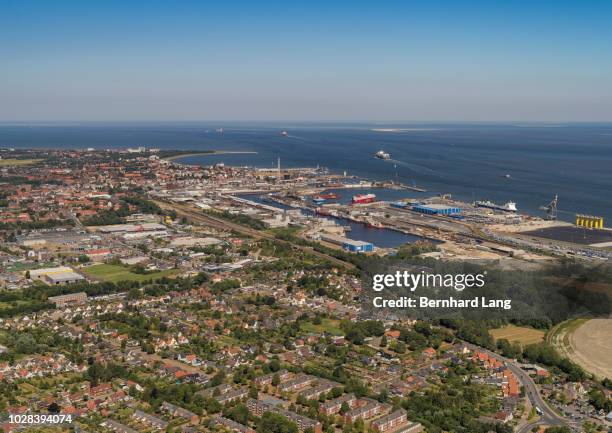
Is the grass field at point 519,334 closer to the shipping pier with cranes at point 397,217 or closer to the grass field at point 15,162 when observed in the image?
the shipping pier with cranes at point 397,217

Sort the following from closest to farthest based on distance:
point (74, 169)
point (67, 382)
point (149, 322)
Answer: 1. point (67, 382)
2. point (149, 322)
3. point (74, 169)

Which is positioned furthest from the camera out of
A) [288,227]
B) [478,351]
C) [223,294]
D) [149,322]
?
[288,227]

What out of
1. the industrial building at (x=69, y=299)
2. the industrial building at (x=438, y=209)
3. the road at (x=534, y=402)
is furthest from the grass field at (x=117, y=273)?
the industrial building at (x=438, y=209)

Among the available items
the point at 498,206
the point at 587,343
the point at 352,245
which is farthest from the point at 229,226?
the point at 587,343

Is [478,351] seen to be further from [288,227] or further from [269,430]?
[288,227]

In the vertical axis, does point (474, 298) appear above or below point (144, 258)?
above

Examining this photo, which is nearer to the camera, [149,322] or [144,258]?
[149,322]

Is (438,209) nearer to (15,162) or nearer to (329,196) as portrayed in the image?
(329,196)

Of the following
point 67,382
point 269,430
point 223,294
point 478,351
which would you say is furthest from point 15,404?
point 478,351

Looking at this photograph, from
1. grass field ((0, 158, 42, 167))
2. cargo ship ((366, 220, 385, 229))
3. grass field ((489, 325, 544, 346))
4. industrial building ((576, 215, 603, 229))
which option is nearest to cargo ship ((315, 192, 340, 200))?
cargo ship ((366, 220, 385, 229))
